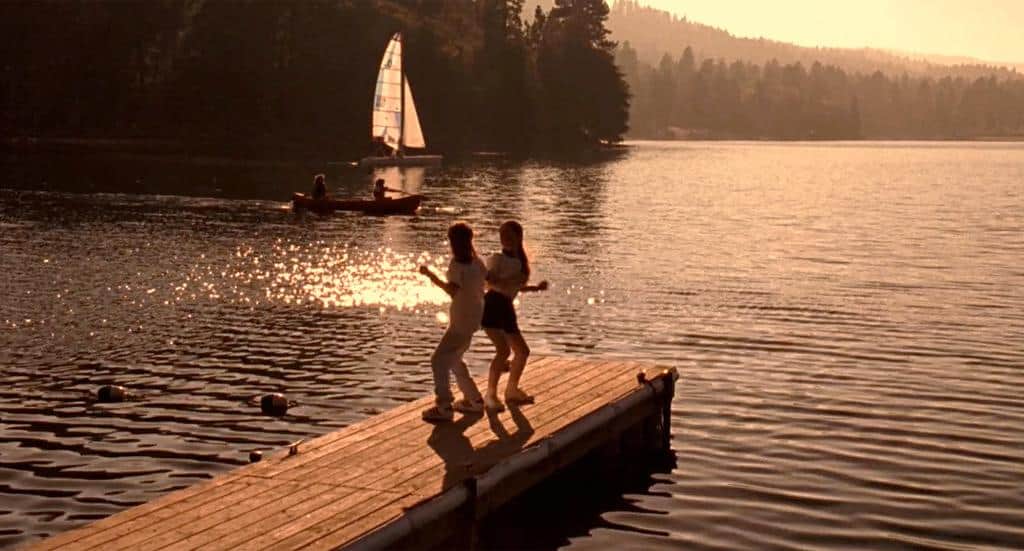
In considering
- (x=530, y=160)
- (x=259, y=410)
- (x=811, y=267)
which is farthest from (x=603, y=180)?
(x=259, y=410)

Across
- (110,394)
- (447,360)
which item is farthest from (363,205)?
(447,360)

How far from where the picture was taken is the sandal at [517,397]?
1708 centimetres

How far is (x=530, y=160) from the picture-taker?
149 m

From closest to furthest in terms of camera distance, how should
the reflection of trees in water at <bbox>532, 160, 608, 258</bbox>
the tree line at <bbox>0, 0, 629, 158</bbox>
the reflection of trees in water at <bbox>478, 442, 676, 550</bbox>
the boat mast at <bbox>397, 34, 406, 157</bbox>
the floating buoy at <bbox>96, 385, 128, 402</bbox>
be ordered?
the reflection of trees in water at <bbox>478, 442, 676, 550</bbox> < the floating buoy at <bbox>96, 385, 128, 402</bbox> < the reflection of trees in water at <bbox>532, 160, 608, 258</bbox> < the boat mast at <bbox>397, 34, 406, 157</bbox> < the tree line at <bbox>0, 0, 629, 158</bbox>

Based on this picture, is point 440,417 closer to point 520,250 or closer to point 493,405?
point 493,405

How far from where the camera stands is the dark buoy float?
21.8m

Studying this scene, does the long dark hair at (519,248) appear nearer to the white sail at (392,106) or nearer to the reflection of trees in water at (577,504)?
the reflection of trees in water at (577,504)

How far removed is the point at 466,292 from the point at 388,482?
3.56m

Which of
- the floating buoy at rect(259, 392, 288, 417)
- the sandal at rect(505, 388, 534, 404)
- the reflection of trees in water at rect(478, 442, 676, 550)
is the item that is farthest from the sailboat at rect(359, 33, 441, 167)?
the sandal at rect(505, 388, 534, 404)

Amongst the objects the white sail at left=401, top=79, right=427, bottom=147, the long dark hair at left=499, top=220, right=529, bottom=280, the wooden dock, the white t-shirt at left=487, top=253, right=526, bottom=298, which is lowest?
the wooden dock

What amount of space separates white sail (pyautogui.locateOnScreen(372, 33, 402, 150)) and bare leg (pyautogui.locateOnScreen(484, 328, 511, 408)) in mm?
89856

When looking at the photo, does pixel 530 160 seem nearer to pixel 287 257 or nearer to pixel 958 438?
pixel 287 257

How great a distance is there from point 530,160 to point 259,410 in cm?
12882

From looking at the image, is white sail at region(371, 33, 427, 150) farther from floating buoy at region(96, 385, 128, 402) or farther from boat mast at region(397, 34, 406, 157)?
floating buoy at region(96, 385, 128, 402)
